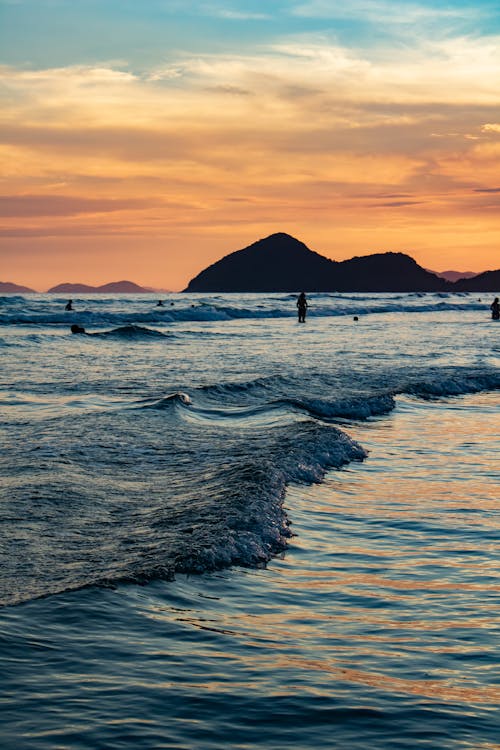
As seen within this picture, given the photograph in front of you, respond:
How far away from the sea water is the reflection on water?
0.6 inches

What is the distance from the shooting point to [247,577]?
734cm

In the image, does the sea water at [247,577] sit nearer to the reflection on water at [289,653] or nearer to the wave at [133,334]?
the reflection on water at [289,653]

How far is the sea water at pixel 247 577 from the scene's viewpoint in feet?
15.8

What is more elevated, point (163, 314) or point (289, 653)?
point (163, 314)

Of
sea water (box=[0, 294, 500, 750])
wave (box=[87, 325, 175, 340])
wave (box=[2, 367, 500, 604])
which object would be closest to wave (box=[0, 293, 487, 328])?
wave (box=[87, 325, 175, 340])

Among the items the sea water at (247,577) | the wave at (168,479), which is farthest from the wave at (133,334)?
the sea water at (247,577)

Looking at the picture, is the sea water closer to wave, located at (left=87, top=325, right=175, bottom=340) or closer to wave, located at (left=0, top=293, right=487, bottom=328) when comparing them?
wave, located at (left=87, top=325, right=175, bottom=340)

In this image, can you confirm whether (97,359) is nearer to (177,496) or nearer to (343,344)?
(343,344)

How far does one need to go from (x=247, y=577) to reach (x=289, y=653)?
169 cm

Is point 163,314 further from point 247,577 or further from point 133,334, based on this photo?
point 247,577

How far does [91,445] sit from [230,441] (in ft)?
7.75

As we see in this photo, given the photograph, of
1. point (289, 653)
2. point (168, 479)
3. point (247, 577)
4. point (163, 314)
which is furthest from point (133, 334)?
point (289, 653)

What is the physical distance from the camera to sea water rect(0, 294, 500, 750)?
4.81 m

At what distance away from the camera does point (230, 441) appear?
14.2m
